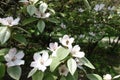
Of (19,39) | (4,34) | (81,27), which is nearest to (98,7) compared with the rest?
(81,27)

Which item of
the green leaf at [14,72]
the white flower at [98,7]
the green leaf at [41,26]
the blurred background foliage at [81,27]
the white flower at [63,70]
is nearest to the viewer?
the green leaf at [14,72]

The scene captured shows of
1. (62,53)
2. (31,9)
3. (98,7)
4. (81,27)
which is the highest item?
(31,9)

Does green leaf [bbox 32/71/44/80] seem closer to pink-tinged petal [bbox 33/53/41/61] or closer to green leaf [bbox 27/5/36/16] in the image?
pink-tinged petal [bbox 33/53/41/61]

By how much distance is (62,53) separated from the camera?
188cm

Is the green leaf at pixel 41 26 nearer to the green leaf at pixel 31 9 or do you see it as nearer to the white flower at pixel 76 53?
the green leaf at pixel 31 9

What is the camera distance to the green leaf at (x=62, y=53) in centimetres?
185

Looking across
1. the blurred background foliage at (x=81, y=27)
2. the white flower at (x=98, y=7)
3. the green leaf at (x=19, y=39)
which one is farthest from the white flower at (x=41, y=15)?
the white flower at (x=98, y=7)

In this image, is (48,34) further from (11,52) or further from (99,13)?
(11,52)

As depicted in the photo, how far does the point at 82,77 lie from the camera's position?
4746mm

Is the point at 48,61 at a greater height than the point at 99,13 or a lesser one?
greater

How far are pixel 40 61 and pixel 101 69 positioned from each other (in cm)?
344

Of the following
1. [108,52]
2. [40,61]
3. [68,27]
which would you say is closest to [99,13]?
[68,27]

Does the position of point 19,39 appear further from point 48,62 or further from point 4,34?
point 48,62

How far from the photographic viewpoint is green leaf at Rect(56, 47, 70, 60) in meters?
1.85
